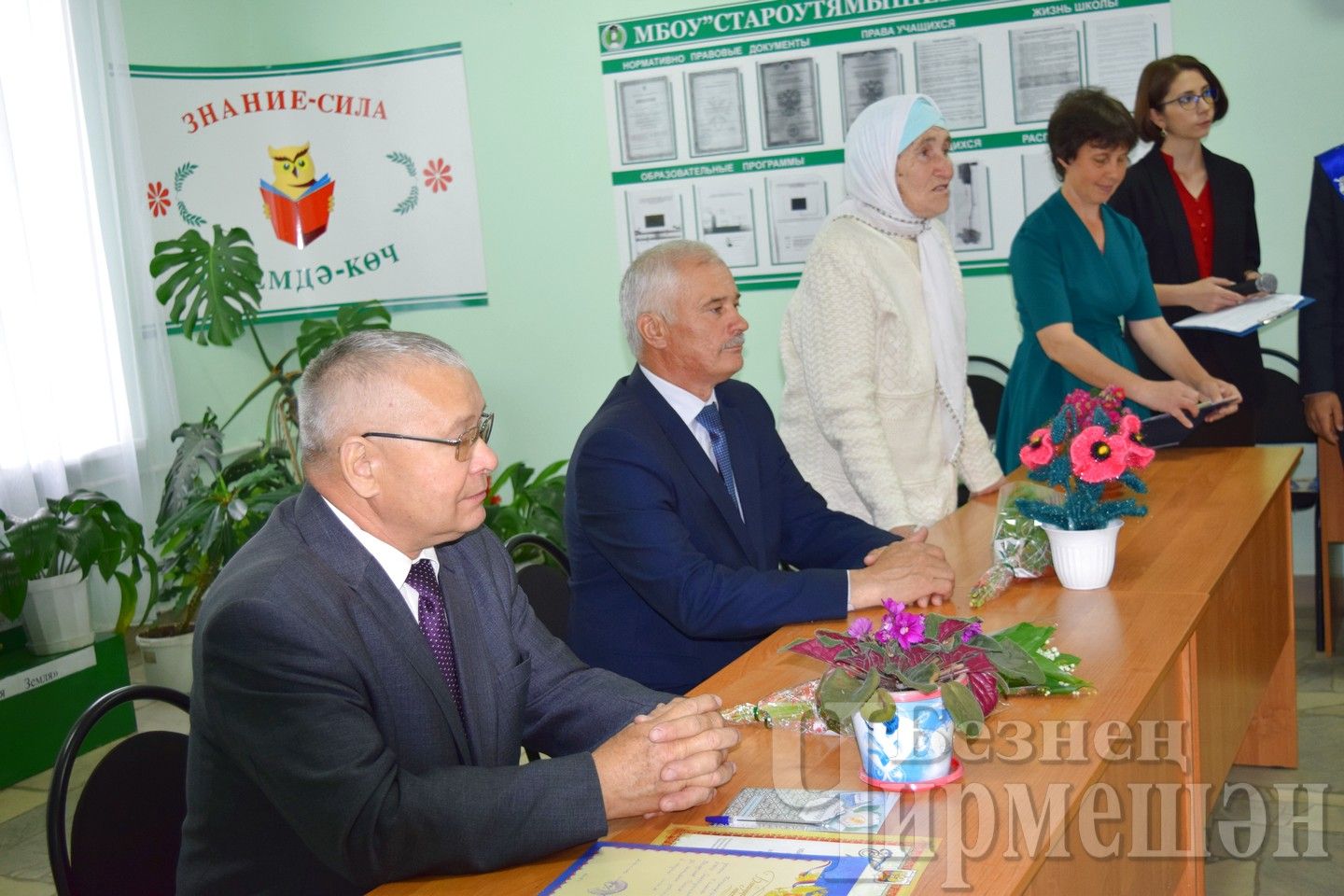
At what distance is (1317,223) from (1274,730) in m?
1.68

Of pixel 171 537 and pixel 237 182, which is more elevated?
pixel 237 182

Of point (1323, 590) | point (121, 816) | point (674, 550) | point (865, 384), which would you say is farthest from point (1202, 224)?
point (121, 816)

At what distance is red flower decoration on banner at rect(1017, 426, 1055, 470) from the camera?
2.52 m

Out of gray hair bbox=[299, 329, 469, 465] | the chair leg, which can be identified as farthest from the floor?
gray hair bbox=[299, 329, 469, 465]

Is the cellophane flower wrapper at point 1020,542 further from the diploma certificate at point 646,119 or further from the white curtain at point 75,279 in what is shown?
the white curtain at point 75,279

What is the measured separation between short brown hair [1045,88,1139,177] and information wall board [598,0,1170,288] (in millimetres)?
1665

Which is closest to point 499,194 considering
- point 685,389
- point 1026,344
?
point 1026,344

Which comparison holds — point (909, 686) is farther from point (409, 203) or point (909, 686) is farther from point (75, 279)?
point (409, 203)

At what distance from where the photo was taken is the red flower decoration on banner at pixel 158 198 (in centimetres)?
572

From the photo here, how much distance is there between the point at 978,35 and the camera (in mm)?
5145

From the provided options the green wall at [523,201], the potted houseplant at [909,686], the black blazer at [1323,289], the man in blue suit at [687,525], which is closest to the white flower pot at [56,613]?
the green wall at [523,201]

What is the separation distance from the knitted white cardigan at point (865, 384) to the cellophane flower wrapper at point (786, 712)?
112 cm

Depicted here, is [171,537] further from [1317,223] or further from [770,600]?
[1317,223]

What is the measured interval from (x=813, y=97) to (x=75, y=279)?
10.1 ft
